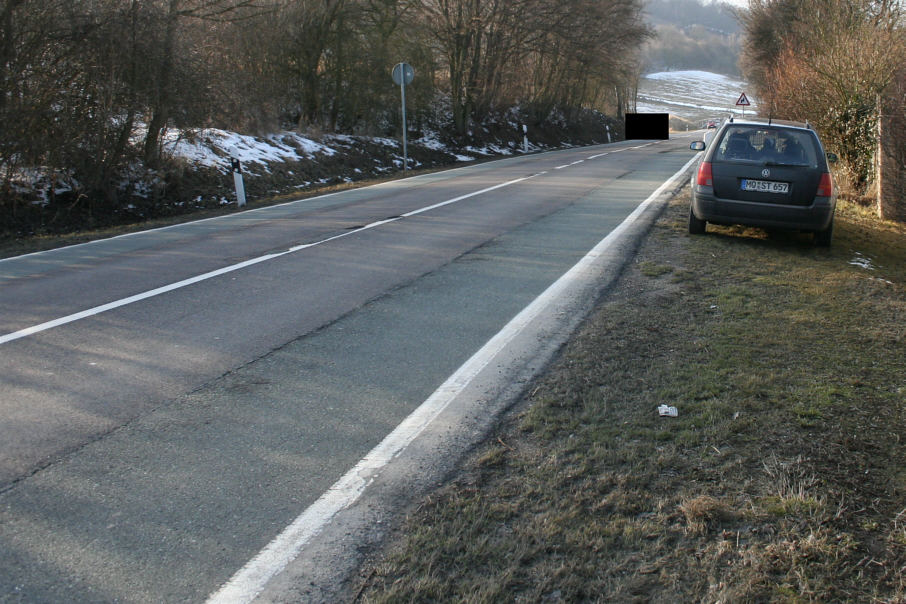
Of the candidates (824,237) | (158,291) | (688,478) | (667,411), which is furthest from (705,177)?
(158,291)

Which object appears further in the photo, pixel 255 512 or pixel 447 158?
pixel 447 158

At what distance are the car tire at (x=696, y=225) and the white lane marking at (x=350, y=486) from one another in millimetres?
4261

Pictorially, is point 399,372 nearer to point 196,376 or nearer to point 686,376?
point 196,376

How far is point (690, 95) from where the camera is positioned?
11888 cm

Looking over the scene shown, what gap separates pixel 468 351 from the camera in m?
4.99

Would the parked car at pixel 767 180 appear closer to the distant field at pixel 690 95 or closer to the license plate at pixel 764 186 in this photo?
the license plate at pixel 764 186

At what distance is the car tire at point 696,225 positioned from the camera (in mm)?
9109

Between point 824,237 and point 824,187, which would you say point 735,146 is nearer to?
point 824,187

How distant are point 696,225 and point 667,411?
5870 millimetres

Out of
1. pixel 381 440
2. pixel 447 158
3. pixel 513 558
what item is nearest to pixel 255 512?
pixel 381 440

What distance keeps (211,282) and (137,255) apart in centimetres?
234

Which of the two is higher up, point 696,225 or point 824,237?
point 696,225

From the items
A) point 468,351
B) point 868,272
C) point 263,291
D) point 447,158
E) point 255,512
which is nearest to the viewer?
point 255,512

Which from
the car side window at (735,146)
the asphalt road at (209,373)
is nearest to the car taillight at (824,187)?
the car side window at (735,146)
